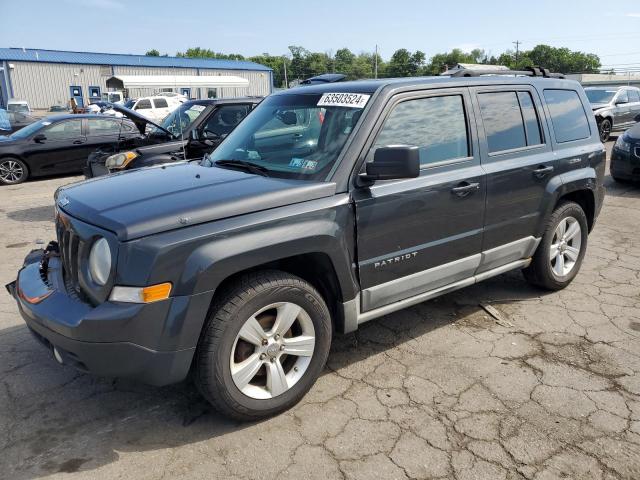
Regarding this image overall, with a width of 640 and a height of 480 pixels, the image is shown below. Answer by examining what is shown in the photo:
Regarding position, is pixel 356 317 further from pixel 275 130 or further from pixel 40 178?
pixel 40 178

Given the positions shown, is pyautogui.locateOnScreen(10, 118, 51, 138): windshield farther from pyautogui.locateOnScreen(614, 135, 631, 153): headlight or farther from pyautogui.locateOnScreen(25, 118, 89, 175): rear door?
pyautogui.locateOnScreen(614, 135, 631, 153): headlight

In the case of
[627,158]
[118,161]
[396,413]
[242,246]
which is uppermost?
[242,246]

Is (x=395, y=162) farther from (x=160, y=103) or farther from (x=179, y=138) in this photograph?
(x=160, y=103)

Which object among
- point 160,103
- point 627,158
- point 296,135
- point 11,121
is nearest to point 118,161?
point 296,135

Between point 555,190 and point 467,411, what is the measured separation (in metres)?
2.18

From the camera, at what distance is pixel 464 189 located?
3.60m

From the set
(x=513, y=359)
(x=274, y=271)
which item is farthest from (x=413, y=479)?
(x=513, y=359)

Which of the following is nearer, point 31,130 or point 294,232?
point 294,232

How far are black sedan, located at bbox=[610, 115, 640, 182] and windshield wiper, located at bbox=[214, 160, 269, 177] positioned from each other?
8295mm

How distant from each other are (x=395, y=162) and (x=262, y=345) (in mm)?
1258

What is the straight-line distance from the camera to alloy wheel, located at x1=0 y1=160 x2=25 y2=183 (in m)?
11.1

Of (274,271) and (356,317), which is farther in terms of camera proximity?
(356,317)

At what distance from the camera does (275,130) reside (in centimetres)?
375

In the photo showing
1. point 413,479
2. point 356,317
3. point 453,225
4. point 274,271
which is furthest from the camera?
point 453,225
